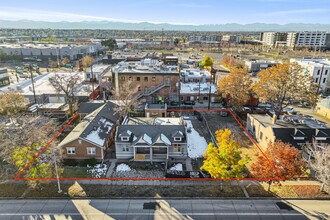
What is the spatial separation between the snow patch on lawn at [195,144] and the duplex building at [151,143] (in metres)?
1.98

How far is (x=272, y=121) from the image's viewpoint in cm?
3856

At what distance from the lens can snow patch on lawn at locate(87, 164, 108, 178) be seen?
3030 centimetres

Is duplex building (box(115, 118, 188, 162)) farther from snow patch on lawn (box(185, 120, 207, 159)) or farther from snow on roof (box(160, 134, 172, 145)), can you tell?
snow patch on lawn (box(185, 120, 207, 159))

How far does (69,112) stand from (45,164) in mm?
24283

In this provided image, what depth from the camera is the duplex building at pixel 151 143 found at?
3291 cm

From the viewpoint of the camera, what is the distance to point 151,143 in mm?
32781

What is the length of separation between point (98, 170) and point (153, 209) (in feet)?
35.9

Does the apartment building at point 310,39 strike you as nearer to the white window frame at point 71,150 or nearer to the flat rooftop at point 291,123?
the flat rooftop at point 291,123

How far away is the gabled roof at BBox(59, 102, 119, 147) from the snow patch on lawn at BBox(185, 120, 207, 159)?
1374 centimetres

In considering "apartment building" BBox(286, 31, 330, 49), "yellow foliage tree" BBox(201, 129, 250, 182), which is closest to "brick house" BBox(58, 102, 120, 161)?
"yellow foliage tree" BBox(201, 129, 250, 182)

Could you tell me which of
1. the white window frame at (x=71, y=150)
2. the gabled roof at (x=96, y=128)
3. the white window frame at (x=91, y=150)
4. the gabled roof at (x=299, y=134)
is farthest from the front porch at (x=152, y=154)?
the gabled roof at (x=299, y=134)

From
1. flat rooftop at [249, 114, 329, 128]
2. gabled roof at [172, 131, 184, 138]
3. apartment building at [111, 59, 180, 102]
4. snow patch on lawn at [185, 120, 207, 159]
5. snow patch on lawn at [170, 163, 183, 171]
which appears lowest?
snow patch on lawn at [170, 163, 183, 171]

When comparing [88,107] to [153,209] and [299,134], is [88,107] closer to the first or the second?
[153,209]

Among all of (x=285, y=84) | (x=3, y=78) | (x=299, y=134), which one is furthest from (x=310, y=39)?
(x=3, y=78)
